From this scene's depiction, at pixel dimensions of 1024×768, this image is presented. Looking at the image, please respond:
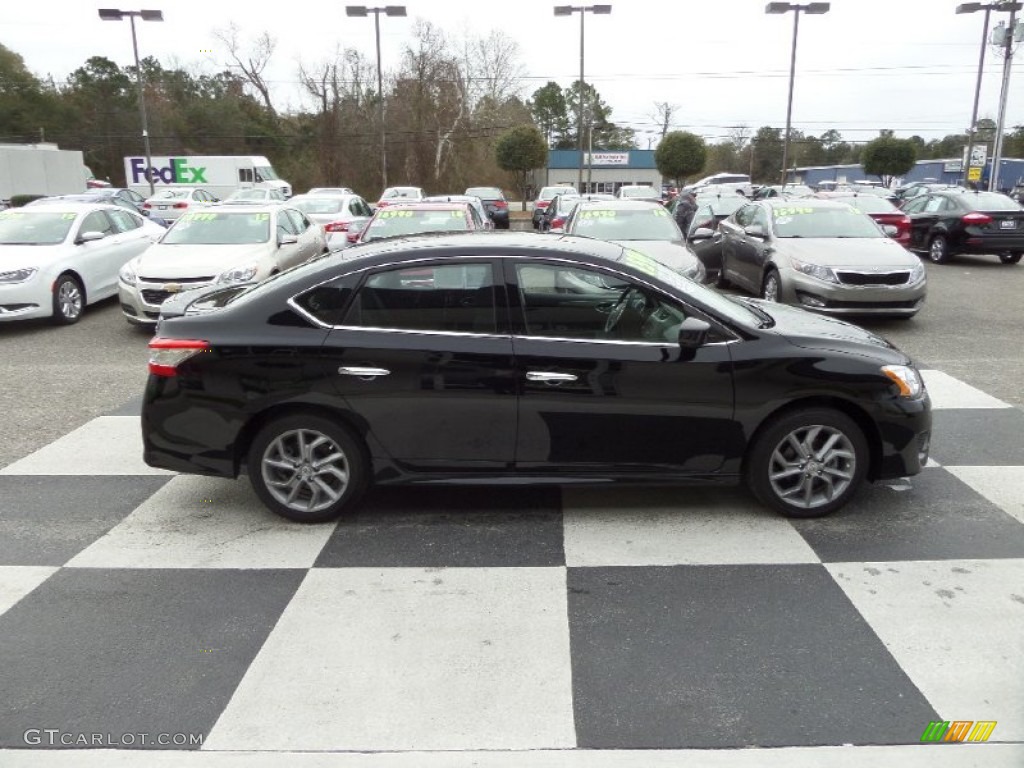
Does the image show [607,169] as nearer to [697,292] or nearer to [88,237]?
[88,237]

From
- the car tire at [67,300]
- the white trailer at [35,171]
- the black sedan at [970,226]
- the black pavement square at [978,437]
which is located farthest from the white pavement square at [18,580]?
the white trailer at [35,171]

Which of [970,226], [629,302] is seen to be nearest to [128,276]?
[629,302]

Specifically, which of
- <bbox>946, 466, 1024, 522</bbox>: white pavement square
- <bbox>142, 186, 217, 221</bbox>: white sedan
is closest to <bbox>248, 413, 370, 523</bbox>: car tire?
<bbox>946, 466, 1024, 522</bbox>: white pavement square

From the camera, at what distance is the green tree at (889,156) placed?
4541cm

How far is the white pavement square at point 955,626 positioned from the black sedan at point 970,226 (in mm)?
14504

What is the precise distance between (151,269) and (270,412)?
6529mm

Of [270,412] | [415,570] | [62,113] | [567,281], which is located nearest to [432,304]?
[567,281]

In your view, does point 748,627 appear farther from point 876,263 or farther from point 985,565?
point 876,263

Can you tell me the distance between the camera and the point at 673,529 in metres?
4.76

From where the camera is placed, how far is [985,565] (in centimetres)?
429

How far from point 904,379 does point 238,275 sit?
7.95 meters

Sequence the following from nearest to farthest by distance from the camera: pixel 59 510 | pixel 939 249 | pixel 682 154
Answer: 1. pixel 59 510
2. pixel 939 249
3. pixel 682 154

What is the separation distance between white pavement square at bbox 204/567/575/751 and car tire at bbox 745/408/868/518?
54.6 inches

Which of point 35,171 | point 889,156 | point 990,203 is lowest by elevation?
point 990,203
